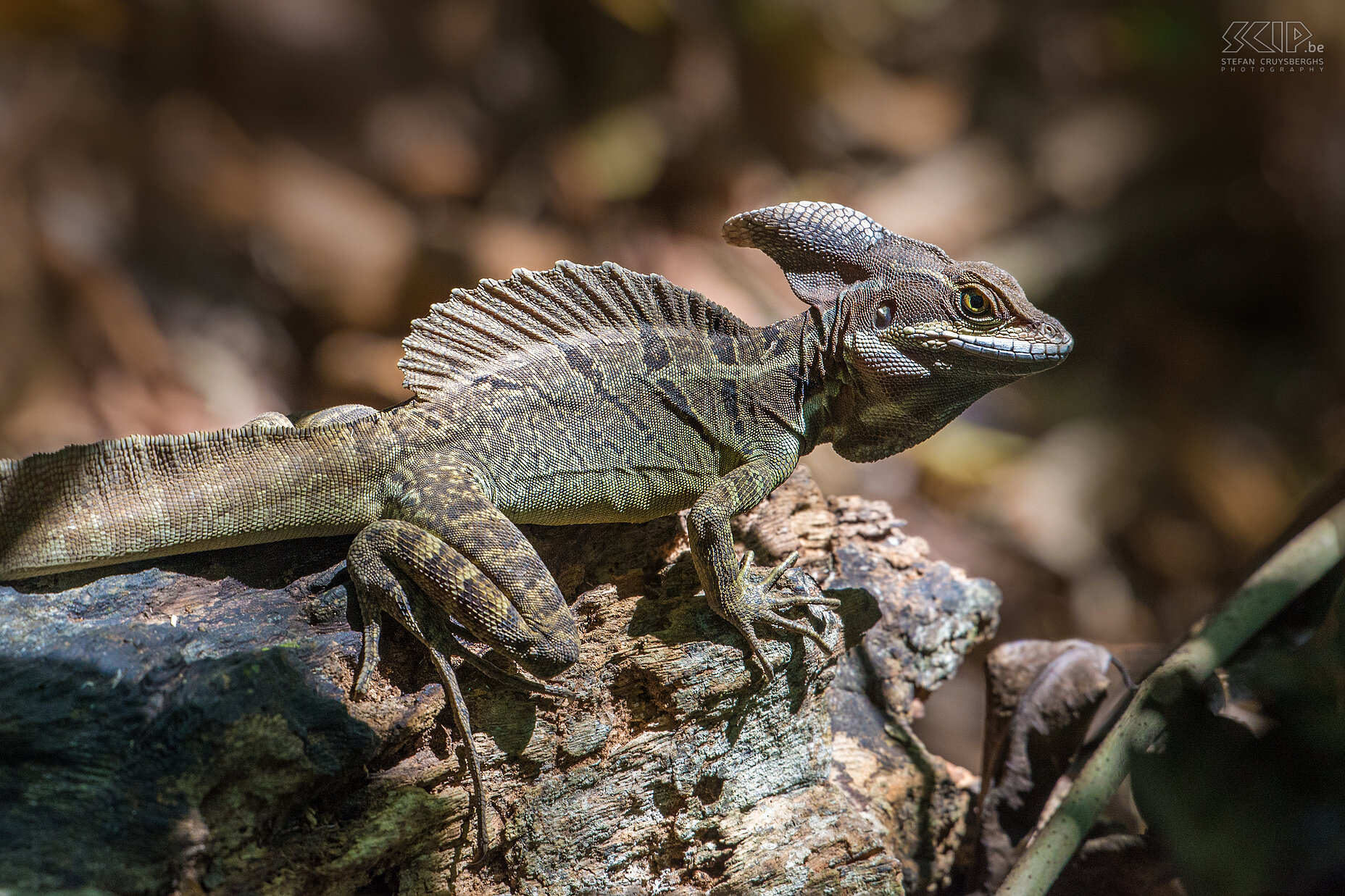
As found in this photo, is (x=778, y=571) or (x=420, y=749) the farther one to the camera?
(x=778, y=571)

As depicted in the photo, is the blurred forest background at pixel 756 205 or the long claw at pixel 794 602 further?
the blurred forest background at pixel 756 205

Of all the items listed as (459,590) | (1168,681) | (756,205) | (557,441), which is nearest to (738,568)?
(557,441)

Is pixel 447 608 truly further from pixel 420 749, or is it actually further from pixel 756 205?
pixel 756 205

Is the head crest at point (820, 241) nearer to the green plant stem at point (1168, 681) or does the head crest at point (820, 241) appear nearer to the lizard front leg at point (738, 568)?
the lizard front leg at point (738, 568)

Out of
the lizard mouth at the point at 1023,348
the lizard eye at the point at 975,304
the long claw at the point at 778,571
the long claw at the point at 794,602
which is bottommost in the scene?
the long claw at the point at 794,602

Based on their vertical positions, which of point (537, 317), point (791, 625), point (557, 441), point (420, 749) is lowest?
point (420, 749)

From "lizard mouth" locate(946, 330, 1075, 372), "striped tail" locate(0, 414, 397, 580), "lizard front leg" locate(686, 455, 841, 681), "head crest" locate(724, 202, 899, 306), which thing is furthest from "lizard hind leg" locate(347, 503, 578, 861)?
"lizard mouth" locate(946, 330, 1075, 372)

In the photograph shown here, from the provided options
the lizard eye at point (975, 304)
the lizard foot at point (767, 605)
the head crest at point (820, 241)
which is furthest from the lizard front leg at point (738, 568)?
the lizard eye at point (975, 304)

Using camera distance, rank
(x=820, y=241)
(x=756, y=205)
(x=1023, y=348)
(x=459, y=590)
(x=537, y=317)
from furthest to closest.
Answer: (x=756, y=205), (x=820, y=241), (x=537, y=317), (x=1023, y=348), (x=459, y=590)
